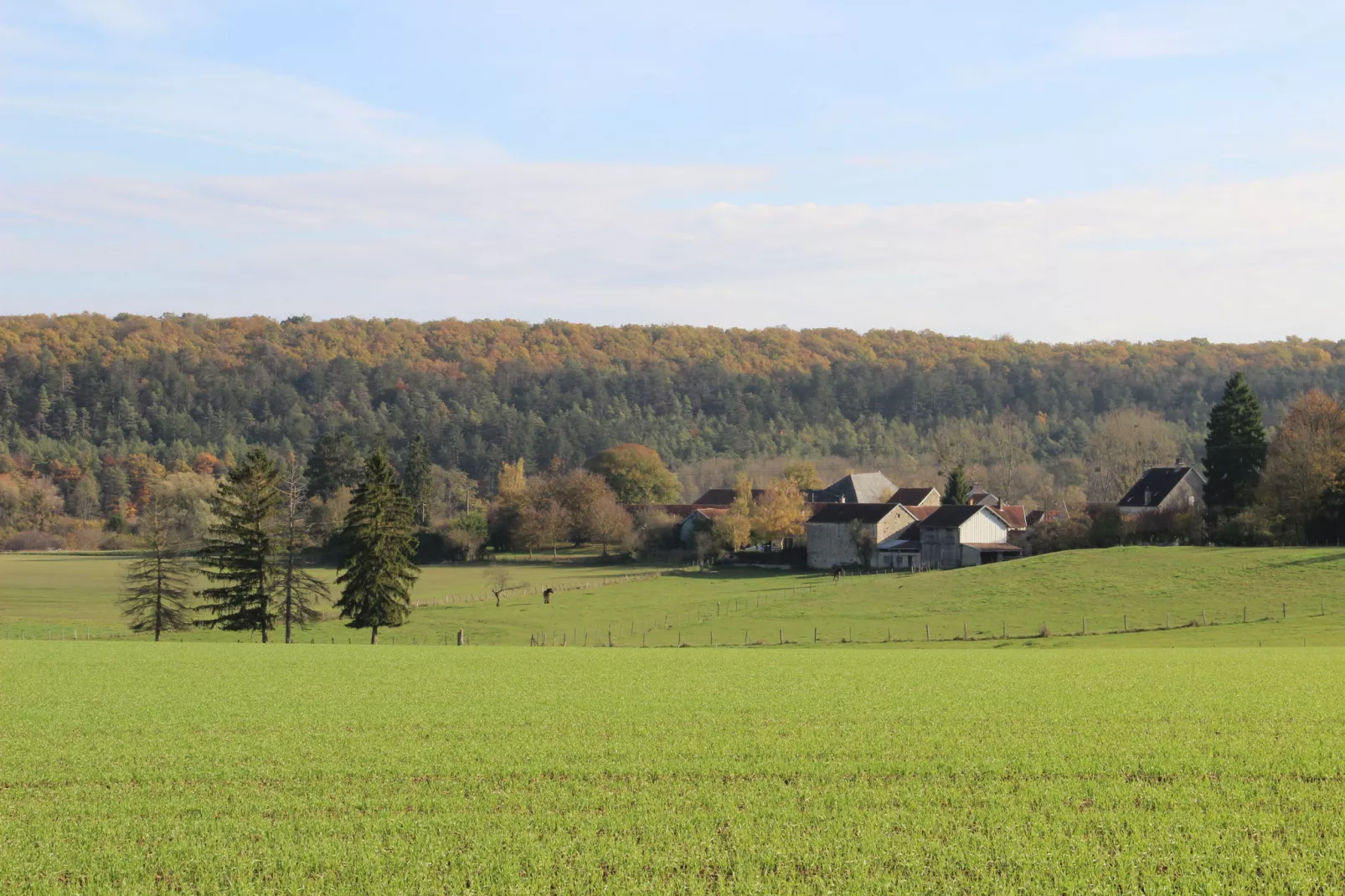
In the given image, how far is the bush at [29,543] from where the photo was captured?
138 m

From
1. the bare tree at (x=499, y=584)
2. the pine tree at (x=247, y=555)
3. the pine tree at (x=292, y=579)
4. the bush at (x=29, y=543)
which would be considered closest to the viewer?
the pine tree at (x=247, y=555)

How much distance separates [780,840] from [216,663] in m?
26.7

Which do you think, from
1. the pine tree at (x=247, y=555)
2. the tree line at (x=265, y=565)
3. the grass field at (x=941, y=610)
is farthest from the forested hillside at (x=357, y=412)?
the pine tree at (x=247, y=555)

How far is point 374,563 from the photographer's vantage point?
56.3 metres

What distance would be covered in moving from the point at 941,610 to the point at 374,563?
1179 inches

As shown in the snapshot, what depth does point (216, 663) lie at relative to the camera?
3416 centimetres

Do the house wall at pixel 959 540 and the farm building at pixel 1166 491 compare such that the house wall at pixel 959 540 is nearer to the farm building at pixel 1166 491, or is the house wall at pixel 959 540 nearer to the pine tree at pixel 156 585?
the farm building at pixel 1166 491

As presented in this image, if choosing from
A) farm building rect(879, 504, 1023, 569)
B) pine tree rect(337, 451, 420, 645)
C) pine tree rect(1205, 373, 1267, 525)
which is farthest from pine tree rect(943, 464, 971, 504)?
pine tree rect(337, 451, 420, 645)

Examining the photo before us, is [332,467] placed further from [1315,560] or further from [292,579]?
[1315,560]

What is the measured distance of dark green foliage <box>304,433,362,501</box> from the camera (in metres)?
132

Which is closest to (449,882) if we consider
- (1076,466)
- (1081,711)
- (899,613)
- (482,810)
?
(482,810)

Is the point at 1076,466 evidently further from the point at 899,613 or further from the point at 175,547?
the point at 175,547

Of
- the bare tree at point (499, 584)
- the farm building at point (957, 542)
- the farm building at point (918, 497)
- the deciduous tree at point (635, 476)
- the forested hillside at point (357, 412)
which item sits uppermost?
the forested hillside at point (357, 412)

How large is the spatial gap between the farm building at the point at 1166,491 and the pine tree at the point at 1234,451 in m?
9.23
